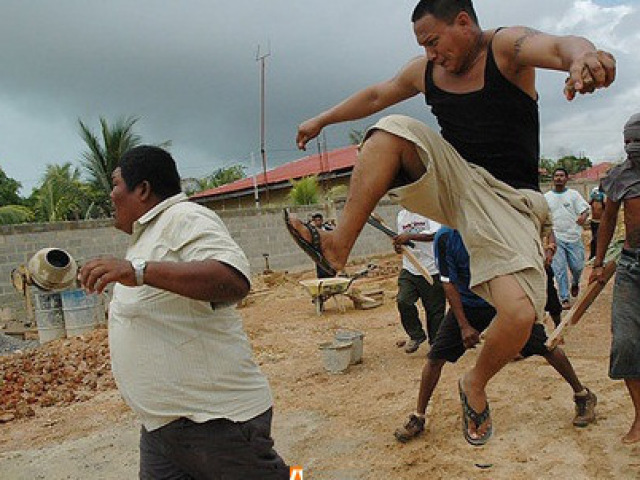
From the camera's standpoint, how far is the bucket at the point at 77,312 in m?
9.85

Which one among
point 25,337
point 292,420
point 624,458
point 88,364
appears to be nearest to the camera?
point 624,458

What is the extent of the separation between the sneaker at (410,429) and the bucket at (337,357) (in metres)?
2.13

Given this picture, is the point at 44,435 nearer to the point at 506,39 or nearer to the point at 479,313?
the point at 479,313

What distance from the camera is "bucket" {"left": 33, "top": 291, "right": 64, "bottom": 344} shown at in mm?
9859

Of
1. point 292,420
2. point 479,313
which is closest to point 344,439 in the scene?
point 292,420

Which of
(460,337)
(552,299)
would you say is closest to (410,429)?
(460,337)

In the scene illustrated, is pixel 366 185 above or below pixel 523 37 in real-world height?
below

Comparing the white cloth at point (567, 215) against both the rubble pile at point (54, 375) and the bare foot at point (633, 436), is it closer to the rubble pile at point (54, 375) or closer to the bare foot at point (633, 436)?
the bare foot at point (633, 436)

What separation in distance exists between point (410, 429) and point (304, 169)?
22.9 metres

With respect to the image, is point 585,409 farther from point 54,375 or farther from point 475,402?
point 54,375

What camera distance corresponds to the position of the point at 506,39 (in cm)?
232

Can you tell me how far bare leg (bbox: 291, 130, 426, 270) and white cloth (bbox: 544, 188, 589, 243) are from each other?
6.35 metres

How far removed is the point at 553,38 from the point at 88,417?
557cm

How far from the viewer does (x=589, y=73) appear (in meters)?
1.71
